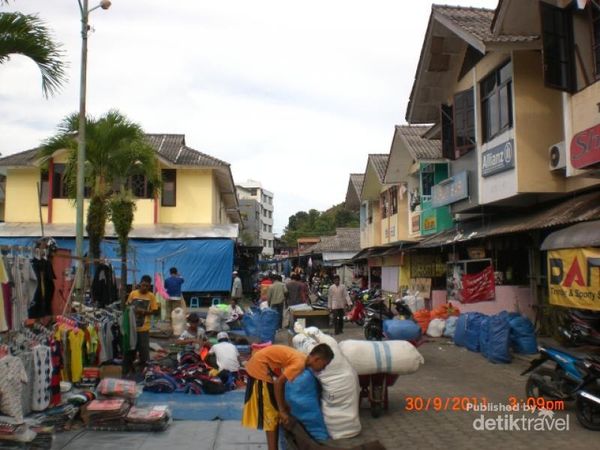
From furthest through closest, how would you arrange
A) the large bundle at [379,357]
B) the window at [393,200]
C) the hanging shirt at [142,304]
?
the window at [393,200], the hanging shirt at [142,304], the large bundle at [379,357]

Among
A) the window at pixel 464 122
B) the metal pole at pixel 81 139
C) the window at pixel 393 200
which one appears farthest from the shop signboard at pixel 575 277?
the window at pixel 393 200

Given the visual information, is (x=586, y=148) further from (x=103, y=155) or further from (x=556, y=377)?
(x=103, y=155)

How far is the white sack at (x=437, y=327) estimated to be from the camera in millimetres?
15367

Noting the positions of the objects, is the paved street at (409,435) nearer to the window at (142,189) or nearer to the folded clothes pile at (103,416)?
the folded clothes pile at (103,416)

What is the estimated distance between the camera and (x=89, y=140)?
15242mm

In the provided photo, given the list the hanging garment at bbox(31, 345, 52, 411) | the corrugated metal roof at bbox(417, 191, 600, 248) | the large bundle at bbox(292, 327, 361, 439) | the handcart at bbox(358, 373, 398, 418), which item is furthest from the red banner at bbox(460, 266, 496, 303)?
the hanging garment at bbox(31, 345, 52, 411)

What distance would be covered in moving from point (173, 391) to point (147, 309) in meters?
2.09

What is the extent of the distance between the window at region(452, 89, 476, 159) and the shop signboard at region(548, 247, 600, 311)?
18.0 feet

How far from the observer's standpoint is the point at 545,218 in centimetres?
1136

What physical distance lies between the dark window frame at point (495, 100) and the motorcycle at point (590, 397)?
6757 mm

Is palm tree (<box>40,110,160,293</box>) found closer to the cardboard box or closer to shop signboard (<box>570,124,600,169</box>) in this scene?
the cardboard box

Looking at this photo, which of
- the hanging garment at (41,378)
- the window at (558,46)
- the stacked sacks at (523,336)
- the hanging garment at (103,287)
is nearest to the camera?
the hanging garment at (41,378)

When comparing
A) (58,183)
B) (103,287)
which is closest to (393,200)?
(58,183)

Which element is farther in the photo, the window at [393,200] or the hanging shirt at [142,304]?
the window at [393,200]
